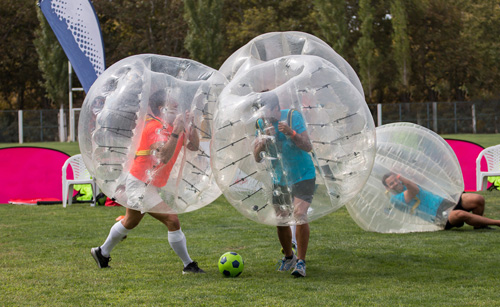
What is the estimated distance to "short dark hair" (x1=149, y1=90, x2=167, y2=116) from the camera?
17.4 ft

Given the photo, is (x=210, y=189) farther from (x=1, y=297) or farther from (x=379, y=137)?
(x=379, y=137)

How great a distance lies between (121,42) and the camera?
1631 inches

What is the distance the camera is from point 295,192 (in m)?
5.04

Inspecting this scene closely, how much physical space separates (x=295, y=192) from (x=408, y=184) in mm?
2649

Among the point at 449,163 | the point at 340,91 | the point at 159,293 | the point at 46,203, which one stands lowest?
the point at 46,203

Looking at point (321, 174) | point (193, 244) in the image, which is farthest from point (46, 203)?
point (321, 174)

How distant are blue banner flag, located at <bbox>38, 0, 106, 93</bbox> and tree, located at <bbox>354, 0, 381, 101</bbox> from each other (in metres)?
26.8

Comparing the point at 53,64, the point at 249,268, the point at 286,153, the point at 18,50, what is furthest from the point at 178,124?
the point at 18,50

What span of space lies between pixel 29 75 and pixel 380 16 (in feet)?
76.3

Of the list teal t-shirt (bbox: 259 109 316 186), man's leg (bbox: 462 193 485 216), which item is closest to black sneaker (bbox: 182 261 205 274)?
teal t-shirt (bbox: 259 109 316 186)

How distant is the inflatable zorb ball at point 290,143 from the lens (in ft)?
16.4

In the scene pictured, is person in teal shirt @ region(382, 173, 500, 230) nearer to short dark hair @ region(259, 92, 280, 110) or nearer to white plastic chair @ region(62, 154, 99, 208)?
short dark hair @ region(259, 92, 280, 110)

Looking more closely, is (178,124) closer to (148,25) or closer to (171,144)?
(171,144)

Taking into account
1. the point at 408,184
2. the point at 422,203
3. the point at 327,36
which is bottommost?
the point at 422,203
